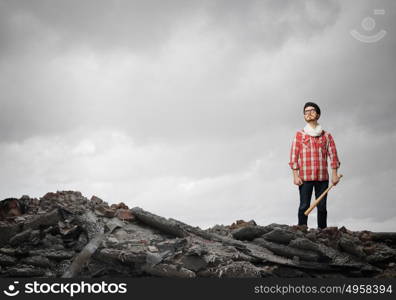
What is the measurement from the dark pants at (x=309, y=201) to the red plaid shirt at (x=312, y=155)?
0.16 m

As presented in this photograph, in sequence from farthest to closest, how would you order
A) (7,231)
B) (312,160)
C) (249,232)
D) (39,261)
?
(312,160) → (249,232) → (7,231) → (39,261)

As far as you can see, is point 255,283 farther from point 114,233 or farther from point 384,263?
point 384,263

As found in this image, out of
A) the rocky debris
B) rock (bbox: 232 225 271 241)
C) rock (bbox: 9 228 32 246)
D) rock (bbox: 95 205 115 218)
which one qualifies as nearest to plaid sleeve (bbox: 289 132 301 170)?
the rocky debris

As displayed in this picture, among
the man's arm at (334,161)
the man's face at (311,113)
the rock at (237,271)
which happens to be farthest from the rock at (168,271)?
the man's face at (311,113)

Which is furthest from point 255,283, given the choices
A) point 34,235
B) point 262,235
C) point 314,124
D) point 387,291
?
point 314,124

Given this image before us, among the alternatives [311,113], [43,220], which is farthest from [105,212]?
[311,113]

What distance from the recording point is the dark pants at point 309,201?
34.2ft

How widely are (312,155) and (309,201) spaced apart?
122cm

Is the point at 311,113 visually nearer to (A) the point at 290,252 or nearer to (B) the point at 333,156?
(B) the point at 333,156

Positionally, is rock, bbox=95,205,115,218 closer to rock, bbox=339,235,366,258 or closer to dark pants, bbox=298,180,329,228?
→ dark pants, bbox=298,180,329,228

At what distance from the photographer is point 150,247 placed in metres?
7.39

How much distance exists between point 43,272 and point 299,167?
6.81 m

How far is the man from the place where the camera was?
413 inches

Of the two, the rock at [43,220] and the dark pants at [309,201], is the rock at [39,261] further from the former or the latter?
the dark pants at [309,201]
